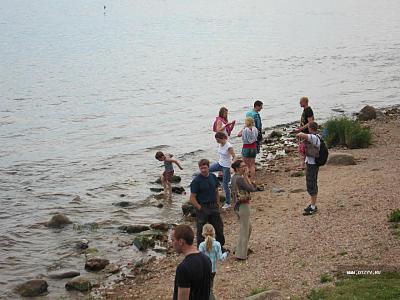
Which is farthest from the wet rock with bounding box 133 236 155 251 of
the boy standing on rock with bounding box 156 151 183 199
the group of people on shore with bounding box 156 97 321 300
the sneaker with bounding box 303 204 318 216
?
the sneaker with bounding box 303 204 318 216

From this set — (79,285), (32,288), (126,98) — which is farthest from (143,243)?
(126,98)

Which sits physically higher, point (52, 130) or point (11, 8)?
point (11, 8)

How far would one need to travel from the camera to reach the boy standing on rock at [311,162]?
13344 mm

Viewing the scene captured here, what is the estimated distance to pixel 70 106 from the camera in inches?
1505

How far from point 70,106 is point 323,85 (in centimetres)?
1880

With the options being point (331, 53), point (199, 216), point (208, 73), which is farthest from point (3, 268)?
point (331, 53)

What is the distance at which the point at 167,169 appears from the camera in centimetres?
1872

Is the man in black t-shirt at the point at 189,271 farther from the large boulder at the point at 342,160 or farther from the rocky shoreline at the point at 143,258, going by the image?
the large boulder at the point at 342,160

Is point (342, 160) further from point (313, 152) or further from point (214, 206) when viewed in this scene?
point (214, 206)

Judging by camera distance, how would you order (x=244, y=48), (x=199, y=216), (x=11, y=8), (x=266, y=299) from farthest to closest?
(x=11, y=8)
(x=244, y=48)
(x=199, y=216)
(x=266, y=299)

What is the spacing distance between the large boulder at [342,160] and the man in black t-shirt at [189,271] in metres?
13.7

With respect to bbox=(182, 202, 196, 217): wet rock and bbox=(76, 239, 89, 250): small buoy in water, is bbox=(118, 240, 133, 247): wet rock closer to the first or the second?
bbox=(76, 239, 89, 250): small buoy in water

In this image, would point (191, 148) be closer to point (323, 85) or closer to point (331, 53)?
point (323, 85)

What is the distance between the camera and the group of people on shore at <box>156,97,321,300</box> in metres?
6.93
